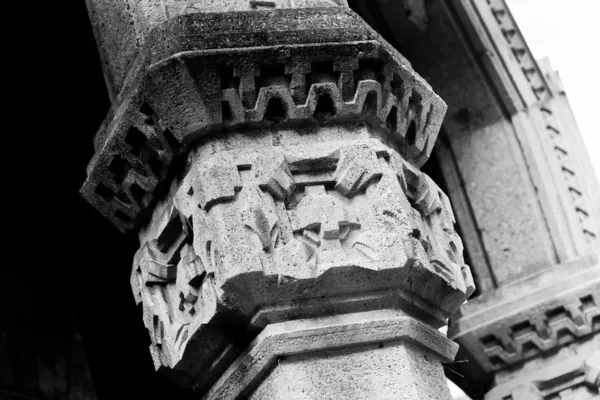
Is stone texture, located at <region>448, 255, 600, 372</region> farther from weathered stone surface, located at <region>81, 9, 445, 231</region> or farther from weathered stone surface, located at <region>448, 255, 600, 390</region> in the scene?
weathered stone surface, located at <region>81, 9, 445, 231</region>

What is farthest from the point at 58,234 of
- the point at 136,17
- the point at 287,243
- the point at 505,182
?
the point at 287,243

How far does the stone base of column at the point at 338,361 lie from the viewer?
1.62 metres

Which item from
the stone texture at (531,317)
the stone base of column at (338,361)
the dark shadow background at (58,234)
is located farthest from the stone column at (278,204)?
the stone texture at (531,317)

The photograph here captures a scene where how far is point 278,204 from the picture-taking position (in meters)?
1.72

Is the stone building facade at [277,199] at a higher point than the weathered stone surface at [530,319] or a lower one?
lower

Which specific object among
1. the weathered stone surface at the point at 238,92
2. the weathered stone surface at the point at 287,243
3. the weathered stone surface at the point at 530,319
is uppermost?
the weathered stone surface at the point at 530,319

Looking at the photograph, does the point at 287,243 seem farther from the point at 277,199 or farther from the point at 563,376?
the point at 563,376

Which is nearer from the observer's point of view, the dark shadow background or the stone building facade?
the stone building facade

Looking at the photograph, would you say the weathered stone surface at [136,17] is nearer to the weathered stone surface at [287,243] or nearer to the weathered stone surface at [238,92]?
the weathered stone surface at [238,92]

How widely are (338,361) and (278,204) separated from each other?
0.26m

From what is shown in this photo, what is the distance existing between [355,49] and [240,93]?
0.21 meters

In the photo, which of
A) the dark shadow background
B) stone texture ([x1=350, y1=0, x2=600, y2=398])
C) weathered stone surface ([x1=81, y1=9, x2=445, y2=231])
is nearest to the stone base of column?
weathered stone surface ([x1=81, y1=9, x2=445, y2=231])

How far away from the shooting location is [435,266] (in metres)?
1.80

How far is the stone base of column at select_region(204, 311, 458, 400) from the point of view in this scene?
162 cm
